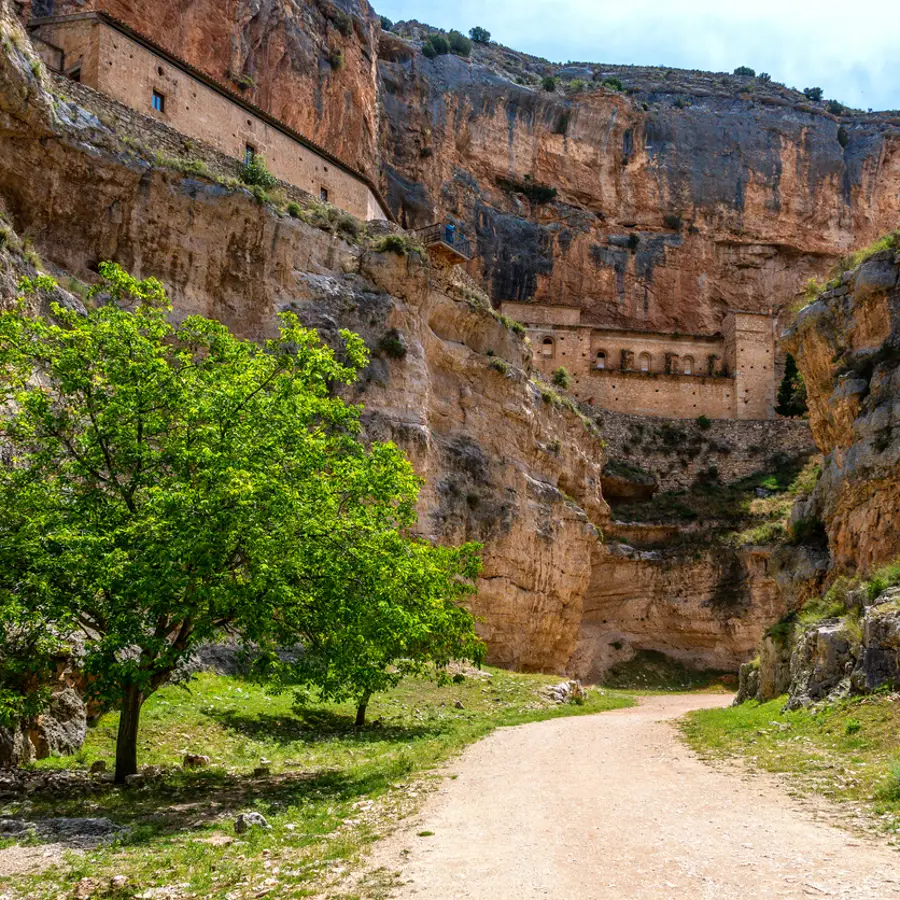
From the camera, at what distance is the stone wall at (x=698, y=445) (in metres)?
53.5

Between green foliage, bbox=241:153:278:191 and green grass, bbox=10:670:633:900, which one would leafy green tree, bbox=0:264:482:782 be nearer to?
green grass, bbox=10:670:633:900

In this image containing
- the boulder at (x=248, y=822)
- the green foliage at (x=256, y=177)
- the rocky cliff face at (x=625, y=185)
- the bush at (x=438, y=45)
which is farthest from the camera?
the bush at (x=438, y=45)

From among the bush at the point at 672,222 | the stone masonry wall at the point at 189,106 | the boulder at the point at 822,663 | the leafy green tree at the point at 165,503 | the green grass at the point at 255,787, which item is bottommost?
the green grass at the point at 255,787

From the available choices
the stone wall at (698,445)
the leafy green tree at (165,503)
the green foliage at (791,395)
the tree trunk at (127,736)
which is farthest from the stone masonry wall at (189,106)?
the green foliage at (791,395)

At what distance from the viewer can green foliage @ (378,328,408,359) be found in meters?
31.0

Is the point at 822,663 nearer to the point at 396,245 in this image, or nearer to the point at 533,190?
the point at 396,245

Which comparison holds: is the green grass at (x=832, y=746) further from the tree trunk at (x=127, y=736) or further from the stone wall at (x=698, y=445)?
the stone wall at (x=698, y=445)

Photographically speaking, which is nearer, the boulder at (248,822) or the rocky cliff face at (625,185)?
the boulder at (248,822)

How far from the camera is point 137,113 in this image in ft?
90.0

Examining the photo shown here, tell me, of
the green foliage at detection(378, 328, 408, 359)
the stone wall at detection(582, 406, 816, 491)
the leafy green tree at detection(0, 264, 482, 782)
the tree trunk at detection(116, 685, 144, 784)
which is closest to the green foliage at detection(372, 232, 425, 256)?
the green foliage at detection(378, 328, 408, 359)

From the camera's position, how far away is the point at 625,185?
66750 mm

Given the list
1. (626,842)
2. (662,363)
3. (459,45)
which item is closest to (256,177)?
(626,842)

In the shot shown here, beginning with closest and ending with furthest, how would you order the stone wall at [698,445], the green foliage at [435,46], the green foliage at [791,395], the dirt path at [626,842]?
the dirt path at [626,842] < the stone wall at [698,445] < the green foliage at [791,395] < the green foliage at [435,46]

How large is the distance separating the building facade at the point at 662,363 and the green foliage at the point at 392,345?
27325 millimetres
